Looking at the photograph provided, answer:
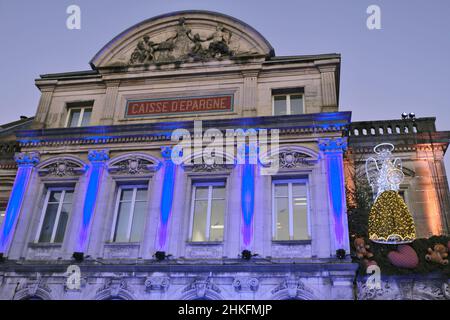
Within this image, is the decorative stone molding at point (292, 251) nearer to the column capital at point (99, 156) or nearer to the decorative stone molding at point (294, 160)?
the decorative stone molding at point (294, 160)

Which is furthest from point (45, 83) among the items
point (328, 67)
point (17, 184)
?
point (328, 67)

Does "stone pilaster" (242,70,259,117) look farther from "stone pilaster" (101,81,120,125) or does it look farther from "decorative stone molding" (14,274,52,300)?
"decorative stone molding" (14,274,52,300)

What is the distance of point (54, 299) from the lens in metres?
14.0

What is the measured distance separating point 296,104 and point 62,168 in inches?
352

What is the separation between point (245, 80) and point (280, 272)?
7.38m

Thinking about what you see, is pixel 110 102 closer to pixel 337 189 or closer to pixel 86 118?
pixel 86 118

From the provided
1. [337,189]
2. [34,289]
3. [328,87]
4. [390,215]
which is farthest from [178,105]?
[390,215]

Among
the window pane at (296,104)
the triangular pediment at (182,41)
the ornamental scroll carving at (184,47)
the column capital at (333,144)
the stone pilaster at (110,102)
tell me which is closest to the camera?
the column capital at (333,144)

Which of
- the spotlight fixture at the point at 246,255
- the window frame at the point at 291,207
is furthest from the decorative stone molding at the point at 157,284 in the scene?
the window frame at the point at 291,207

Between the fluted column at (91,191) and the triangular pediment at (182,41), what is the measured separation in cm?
420

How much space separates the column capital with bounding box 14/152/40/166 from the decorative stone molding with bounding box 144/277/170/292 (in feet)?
22.1

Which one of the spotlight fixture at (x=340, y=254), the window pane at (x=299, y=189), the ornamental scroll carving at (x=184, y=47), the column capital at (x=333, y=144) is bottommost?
the spotlight fixture at (x=340, y=254)

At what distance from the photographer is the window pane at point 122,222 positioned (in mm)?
15045
